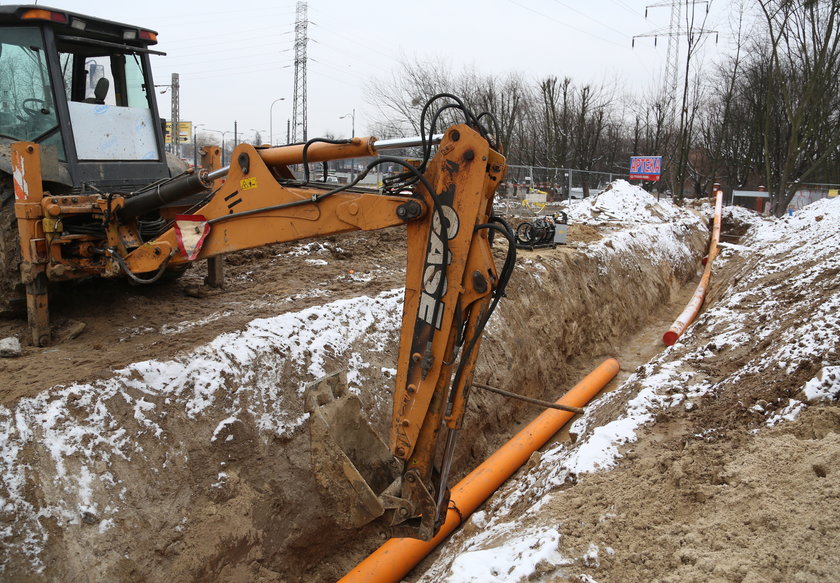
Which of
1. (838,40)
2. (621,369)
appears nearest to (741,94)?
(838,40)

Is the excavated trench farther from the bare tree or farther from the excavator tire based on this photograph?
the bare tree

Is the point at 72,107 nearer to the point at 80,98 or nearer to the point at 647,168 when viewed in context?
the point at 80,98

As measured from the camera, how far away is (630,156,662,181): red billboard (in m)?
29.2

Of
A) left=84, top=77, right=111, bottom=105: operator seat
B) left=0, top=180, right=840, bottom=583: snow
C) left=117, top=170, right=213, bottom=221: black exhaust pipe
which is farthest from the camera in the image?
left=84, top=77, right=111, bottom=105: operator seat

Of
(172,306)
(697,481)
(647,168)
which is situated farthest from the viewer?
(647,168)

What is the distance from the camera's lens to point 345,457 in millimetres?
4027

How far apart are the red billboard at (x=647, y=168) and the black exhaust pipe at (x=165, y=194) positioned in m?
27.3

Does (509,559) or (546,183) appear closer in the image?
(509,559)

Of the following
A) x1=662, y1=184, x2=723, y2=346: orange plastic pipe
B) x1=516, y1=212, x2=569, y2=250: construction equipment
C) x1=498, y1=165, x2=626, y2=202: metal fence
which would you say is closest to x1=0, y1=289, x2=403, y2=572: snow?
x1=516, y1=212, x2=569, y2=250: construction equipment

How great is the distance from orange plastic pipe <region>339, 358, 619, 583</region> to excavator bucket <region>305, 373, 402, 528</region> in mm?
868

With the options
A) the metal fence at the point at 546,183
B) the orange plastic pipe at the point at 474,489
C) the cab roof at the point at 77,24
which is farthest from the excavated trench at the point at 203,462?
the metal fence at the point at 546,183

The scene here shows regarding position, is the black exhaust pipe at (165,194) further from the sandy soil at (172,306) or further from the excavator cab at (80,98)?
the sandy soil at (172,306)

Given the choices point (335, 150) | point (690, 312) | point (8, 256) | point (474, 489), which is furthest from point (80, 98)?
point (690, 312)

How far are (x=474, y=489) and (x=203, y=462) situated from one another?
260cm
